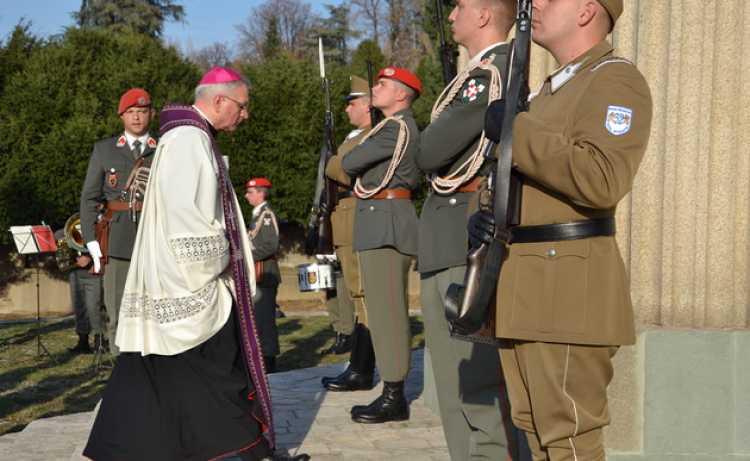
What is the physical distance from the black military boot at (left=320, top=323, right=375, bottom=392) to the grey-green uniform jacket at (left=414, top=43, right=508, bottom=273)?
8.88 feet

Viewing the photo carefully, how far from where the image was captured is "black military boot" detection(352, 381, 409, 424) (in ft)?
18.1

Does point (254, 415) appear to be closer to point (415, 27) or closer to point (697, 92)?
point (697, 92)

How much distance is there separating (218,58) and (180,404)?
150ft

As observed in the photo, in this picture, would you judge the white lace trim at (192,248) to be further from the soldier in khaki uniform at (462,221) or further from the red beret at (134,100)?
the red beret at (134,100)

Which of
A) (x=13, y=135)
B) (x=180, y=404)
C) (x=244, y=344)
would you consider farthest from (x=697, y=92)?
(x=13, y=135)

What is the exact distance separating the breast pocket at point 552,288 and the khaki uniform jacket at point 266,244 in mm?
5891

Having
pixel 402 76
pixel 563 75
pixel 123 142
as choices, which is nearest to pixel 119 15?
pixel 123 142

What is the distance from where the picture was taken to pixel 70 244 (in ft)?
30.0

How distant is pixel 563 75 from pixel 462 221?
3.59 ft

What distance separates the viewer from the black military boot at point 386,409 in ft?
18.1

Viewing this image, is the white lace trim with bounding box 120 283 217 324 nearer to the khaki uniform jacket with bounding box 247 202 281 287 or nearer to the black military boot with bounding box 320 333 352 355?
the khaki uniform jacket with bounding box 247 202 281 287

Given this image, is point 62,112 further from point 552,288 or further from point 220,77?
point 552,288

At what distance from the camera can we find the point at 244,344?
4367 millimetres

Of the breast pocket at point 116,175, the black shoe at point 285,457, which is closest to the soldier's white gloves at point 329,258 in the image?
the breast pocket at point 116,175
